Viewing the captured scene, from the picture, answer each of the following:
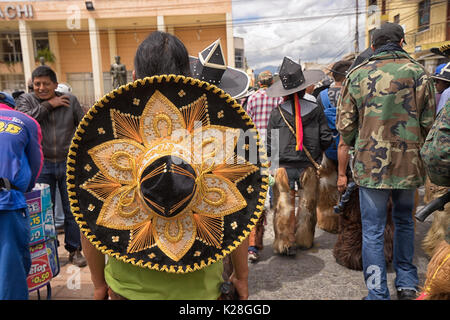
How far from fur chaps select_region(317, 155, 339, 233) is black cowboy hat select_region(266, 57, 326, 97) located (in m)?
0.99

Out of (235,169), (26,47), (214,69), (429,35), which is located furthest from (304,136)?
(26,47)

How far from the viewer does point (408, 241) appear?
8.34 ft

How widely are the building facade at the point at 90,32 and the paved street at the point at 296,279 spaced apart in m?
17.0

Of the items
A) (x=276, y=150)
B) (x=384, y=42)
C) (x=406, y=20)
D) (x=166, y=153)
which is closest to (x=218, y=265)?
(x=166, y=153)

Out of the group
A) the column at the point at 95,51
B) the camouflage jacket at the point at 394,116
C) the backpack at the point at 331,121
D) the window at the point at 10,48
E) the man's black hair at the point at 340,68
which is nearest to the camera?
the camouflage jacket at the point at 394,116

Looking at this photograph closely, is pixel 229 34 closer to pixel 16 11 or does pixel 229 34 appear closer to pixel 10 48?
pixel 16 11

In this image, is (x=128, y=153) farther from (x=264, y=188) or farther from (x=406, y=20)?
(x=406, y=20)

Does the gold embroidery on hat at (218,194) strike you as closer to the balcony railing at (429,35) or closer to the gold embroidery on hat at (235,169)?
the gold embroidery on hat at (235,169)

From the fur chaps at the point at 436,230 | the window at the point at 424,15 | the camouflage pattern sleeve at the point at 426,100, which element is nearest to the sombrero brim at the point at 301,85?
the camouflage pattern sleeve at the point at 426,100

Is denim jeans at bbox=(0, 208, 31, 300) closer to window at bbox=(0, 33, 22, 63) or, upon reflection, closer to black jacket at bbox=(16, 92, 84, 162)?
black jacket at bbox=(16, 92, 84, 162)

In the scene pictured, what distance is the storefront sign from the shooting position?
64.6 feet

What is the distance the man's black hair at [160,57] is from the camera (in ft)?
3.76

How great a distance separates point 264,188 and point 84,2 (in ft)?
75.1
